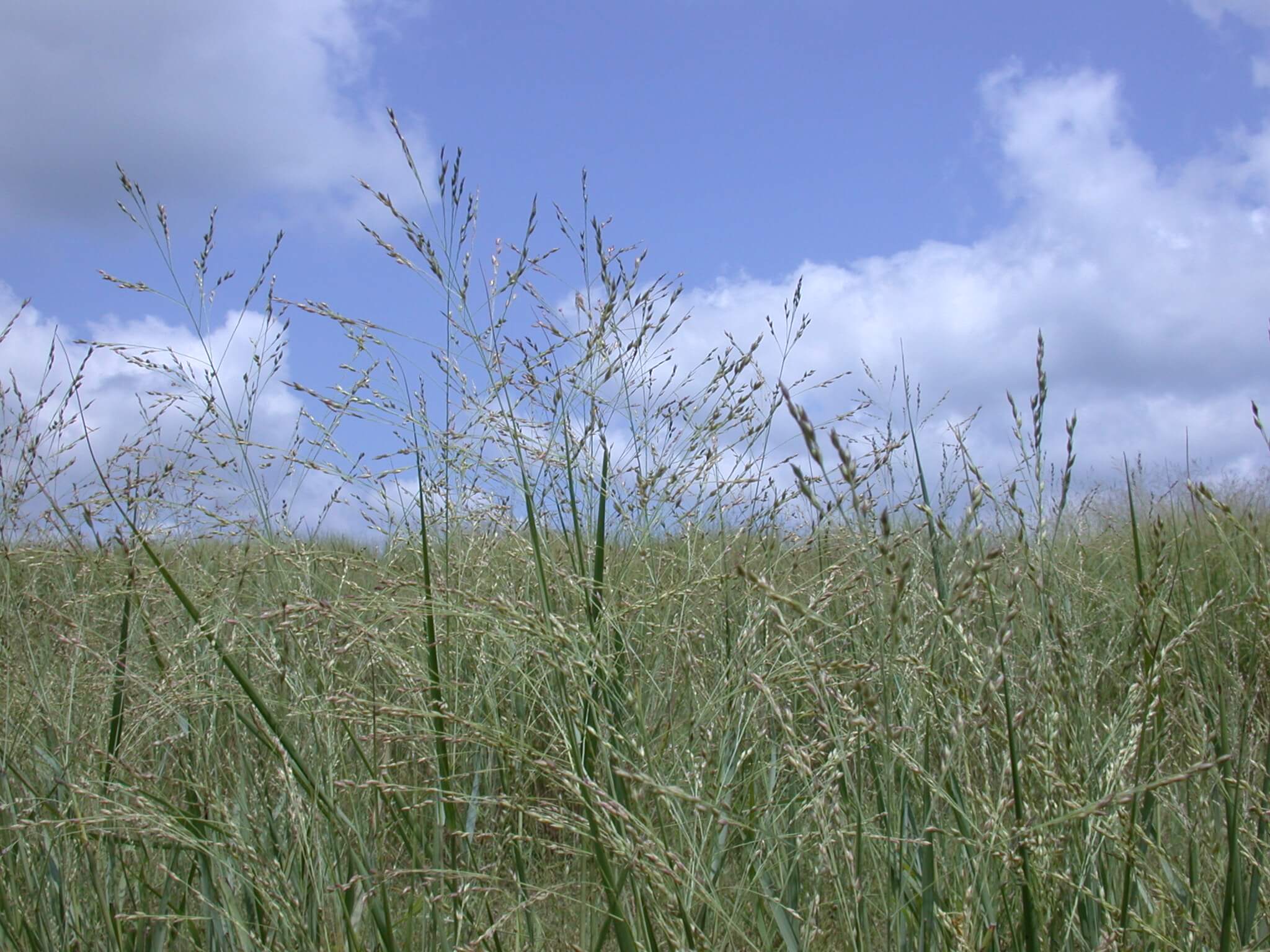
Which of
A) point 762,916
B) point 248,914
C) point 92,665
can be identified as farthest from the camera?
point 92,665

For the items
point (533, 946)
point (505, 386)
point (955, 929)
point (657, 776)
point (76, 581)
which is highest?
point (505, 386)

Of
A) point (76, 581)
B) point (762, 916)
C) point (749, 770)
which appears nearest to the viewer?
point (762, 916)

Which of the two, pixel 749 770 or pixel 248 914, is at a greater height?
pixel 749 770

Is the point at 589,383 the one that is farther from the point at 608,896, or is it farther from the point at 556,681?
the point at 608,896

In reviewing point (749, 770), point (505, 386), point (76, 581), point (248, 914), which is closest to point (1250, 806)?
point (749, 770)

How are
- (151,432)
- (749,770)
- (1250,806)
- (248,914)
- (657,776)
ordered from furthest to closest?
(151,432)
(749,770)
(1250,806)
(248,914)
(657,776)

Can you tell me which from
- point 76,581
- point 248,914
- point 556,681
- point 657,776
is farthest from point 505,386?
point 76,581

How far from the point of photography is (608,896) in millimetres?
1220

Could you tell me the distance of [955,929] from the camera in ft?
3.80

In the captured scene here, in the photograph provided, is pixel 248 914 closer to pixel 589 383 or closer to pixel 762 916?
pixel 762 916

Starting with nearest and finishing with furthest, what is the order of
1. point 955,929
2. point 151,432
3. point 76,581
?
point 955,929 < point 151,432 < point 76,581

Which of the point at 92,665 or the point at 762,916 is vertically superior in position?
the point at 92,665

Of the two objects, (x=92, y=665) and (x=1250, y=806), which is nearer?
(x=1250, y=806)

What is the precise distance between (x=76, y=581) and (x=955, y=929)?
3.79 meters
